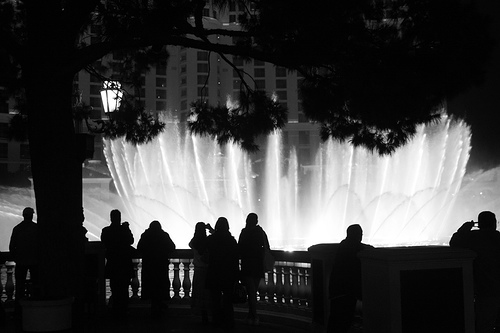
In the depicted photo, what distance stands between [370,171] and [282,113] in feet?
159

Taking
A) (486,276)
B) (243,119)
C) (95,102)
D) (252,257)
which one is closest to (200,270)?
(252,257)

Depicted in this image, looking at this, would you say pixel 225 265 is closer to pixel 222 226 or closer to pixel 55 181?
pixel 222 226

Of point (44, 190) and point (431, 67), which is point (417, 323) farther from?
point (44, 190)

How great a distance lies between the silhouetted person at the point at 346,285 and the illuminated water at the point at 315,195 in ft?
75.4

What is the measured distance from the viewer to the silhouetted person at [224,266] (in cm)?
908

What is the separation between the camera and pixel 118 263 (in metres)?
10.3

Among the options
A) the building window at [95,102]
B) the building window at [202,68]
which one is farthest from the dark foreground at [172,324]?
the building window at [202,68]

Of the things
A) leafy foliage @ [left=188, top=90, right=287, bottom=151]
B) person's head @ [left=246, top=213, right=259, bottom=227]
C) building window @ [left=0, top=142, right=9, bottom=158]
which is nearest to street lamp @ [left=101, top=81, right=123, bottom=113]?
leafy foliage @ [left=188, top=90, right=287, bottom=151]

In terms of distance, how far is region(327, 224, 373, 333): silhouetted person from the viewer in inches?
276

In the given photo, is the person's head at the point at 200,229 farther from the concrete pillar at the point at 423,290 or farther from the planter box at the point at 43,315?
the concrete pillar at the point at 423,290

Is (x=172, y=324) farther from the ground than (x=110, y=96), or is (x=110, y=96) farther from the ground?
(x=110, y=96)

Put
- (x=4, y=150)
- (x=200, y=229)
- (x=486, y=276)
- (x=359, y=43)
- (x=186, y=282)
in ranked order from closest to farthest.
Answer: (x=486, y=276)
(x=359, y=43)
(x=200, y=229)
(x=186, y=282)
(x=4, y=150)

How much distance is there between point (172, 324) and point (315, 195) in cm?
6226

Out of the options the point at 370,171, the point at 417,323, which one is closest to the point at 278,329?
the point at 417,323
